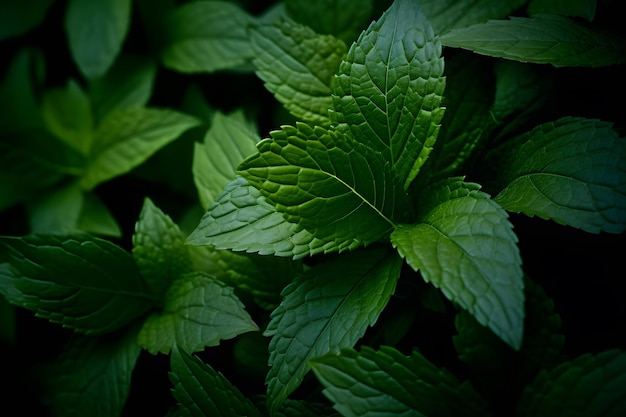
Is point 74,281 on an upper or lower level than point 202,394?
upper

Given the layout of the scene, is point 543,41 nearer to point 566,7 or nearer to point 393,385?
point 566,7

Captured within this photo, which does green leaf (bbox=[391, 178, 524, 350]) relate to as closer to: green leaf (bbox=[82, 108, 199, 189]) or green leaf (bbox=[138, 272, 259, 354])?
green leaf (bbox=[138, 272, 259, 354])

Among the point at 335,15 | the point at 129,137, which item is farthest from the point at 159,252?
the point at 335,15

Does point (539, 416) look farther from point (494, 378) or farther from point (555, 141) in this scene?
point (555, 141)

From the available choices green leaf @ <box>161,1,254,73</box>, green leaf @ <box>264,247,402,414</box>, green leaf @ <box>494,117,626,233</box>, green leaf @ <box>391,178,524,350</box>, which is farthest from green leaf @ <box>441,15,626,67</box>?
green leaf @ <box>161,1,254,73</box>

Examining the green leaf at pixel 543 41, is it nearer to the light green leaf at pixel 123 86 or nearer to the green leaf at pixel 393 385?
the green leaf at pixel 393 385

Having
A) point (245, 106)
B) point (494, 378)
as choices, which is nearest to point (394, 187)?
point (494, 378)
